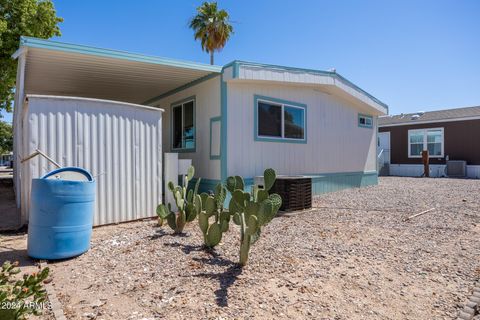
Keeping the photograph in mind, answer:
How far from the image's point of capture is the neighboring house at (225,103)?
5.94 meters

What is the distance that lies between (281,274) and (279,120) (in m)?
5.23

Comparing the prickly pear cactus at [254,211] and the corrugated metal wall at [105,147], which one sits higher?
the corrugated metal wall at [105,147]

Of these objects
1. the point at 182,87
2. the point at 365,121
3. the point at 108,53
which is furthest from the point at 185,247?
the point at 365,121

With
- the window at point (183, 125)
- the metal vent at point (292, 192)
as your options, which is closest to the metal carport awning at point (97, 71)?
the window at point (183, 125)

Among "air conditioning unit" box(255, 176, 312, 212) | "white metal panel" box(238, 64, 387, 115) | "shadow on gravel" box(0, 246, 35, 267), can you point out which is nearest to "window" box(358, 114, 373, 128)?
"white metal panel" box(238, 64, 387, 115)

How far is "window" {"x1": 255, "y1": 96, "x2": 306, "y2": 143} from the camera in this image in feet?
24.2

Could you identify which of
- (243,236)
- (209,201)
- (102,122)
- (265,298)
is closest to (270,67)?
(102,122)

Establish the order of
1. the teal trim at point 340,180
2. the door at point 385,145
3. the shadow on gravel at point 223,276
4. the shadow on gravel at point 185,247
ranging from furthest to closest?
the door at point 385,145 → the teal trim at point 340,180 → the shadow on gravel at point 185,247 → the shadow on gravel at point 223,276

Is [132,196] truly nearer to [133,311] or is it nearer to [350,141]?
[133,311]

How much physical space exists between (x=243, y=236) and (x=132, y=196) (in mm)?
2842

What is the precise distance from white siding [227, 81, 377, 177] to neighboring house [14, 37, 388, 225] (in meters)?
0.03

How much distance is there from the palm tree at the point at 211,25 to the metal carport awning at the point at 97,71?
521 inches

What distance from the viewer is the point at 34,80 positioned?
7473mm

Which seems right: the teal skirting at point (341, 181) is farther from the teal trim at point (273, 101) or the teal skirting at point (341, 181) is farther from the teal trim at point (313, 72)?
the teal trim at point (313, 72)
